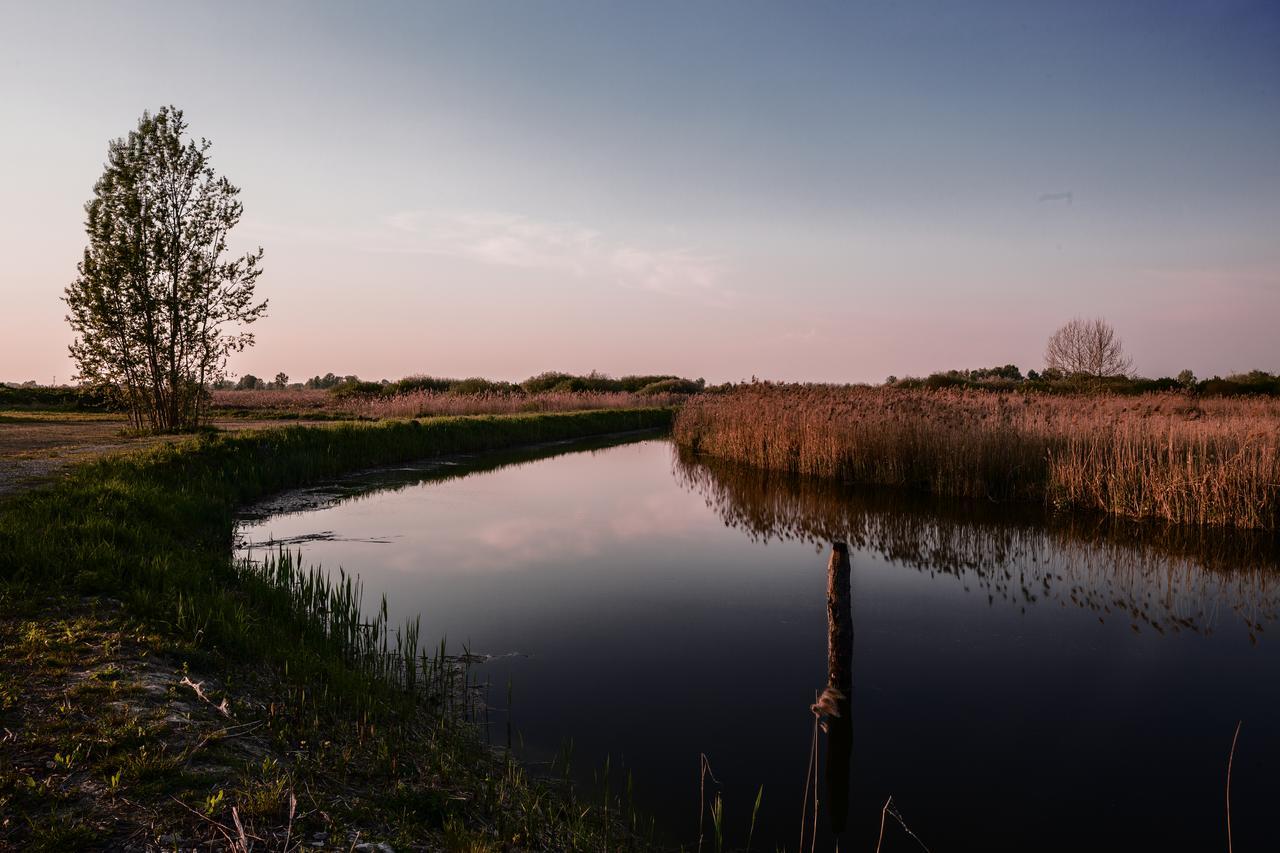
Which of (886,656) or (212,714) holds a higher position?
(212,714)

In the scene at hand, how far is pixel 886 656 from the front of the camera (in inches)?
260

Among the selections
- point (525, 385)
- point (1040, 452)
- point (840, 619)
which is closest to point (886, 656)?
point (840, 619)

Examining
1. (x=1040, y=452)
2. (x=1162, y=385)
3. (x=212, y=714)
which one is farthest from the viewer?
(x=1162, y=385)

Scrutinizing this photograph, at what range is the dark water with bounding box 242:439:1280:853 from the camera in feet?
14.3

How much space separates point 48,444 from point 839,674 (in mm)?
15403

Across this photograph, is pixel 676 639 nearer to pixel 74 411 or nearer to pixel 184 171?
pixel 184 171

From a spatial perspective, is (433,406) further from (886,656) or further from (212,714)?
(212,714)

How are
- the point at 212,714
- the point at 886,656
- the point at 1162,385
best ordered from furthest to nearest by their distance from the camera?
the point at 1162,385 → the point at 886,656 → the point at 212,714

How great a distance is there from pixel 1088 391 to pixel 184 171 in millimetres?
35049

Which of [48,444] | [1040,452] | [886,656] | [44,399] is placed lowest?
[886,656]

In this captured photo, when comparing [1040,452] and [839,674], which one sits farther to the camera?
[1040,452]

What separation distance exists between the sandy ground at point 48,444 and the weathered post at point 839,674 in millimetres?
9181

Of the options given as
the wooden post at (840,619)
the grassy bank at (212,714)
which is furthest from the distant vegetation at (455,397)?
the wooden post at (840,619)

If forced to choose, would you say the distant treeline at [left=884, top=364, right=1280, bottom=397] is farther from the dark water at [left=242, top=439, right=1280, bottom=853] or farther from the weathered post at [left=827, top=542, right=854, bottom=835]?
the weathered post at [left=827, top=542, right=854, bottom=835]
